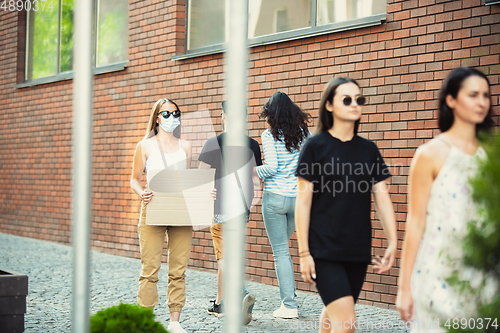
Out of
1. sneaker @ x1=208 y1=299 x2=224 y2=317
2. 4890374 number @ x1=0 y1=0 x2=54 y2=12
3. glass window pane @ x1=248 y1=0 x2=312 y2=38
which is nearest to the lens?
sneaker @ x1=208 y1=299 x2=224 y2=317

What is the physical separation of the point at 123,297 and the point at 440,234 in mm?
4353

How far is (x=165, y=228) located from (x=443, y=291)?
2720mm

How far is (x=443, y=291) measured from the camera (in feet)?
8.21

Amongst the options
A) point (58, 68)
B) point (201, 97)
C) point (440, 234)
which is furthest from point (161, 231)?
point (58, 68)

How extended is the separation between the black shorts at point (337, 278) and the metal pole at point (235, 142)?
108 centimetres

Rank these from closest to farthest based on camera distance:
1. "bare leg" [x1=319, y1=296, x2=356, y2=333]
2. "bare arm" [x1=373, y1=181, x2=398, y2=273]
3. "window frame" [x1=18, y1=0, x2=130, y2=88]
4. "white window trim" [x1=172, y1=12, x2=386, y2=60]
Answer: "bare leg" [x1=319, y1=296, x2=356, y2=333] < "bare arm" [x1=373, y1=181, x2=398, y2=273] < "white window trim" [x1=172, y1=12, x2=386, y2=60] < "window frame" [x1=18, y1=0, x2=130, y2=88]

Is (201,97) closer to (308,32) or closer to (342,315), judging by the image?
(308,32)

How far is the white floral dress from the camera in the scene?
250cm

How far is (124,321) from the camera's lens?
3.22 m

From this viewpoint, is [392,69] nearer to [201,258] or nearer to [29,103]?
[201,258]

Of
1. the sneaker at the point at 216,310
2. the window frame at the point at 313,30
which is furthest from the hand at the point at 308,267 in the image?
the window frame at the point at 313,30

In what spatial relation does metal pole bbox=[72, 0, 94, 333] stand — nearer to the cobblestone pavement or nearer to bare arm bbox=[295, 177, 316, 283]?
bare arm bbox=[295, 177, 316, 283]

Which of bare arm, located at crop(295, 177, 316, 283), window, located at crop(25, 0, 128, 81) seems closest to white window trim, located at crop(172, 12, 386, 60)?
window, located at crop(25, 0, 128, 81)

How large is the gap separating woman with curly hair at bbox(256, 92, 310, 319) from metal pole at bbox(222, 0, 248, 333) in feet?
10.3
